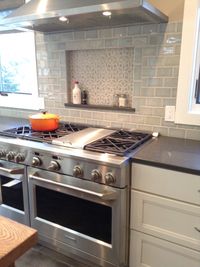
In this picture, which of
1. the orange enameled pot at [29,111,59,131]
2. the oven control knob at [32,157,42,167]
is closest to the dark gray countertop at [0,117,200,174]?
the oven control knob at [32,157,42,167]

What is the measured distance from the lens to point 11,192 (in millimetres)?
1997

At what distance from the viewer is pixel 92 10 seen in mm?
1477

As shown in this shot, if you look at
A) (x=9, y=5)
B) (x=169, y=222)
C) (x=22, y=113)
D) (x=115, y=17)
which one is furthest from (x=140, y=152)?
(x=9, y=5)

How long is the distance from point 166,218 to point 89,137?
777 mm

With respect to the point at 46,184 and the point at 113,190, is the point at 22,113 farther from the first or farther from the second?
the point at 113,190

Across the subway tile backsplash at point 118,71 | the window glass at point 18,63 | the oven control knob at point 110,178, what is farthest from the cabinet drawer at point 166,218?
the window glass at point 18,63

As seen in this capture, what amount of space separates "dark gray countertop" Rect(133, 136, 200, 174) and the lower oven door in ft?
0.82

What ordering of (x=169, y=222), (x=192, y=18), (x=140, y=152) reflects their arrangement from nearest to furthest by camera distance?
(x=169, y=222) → (x=140, y=152) → (x=192, y=18)

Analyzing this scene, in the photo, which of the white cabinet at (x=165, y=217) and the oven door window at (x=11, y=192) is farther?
the oven door window at (x=11, y=192)

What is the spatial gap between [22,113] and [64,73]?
29.5 inches

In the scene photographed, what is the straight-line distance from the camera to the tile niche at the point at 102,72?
2.09 meters

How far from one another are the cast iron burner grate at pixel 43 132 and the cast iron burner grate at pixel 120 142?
0.35 m

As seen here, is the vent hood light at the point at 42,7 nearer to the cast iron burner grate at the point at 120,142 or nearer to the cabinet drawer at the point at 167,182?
the cast iron burner grate at the point at 120,142

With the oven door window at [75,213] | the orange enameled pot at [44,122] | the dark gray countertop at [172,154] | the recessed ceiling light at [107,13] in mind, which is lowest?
the oven door window at [75,213]
